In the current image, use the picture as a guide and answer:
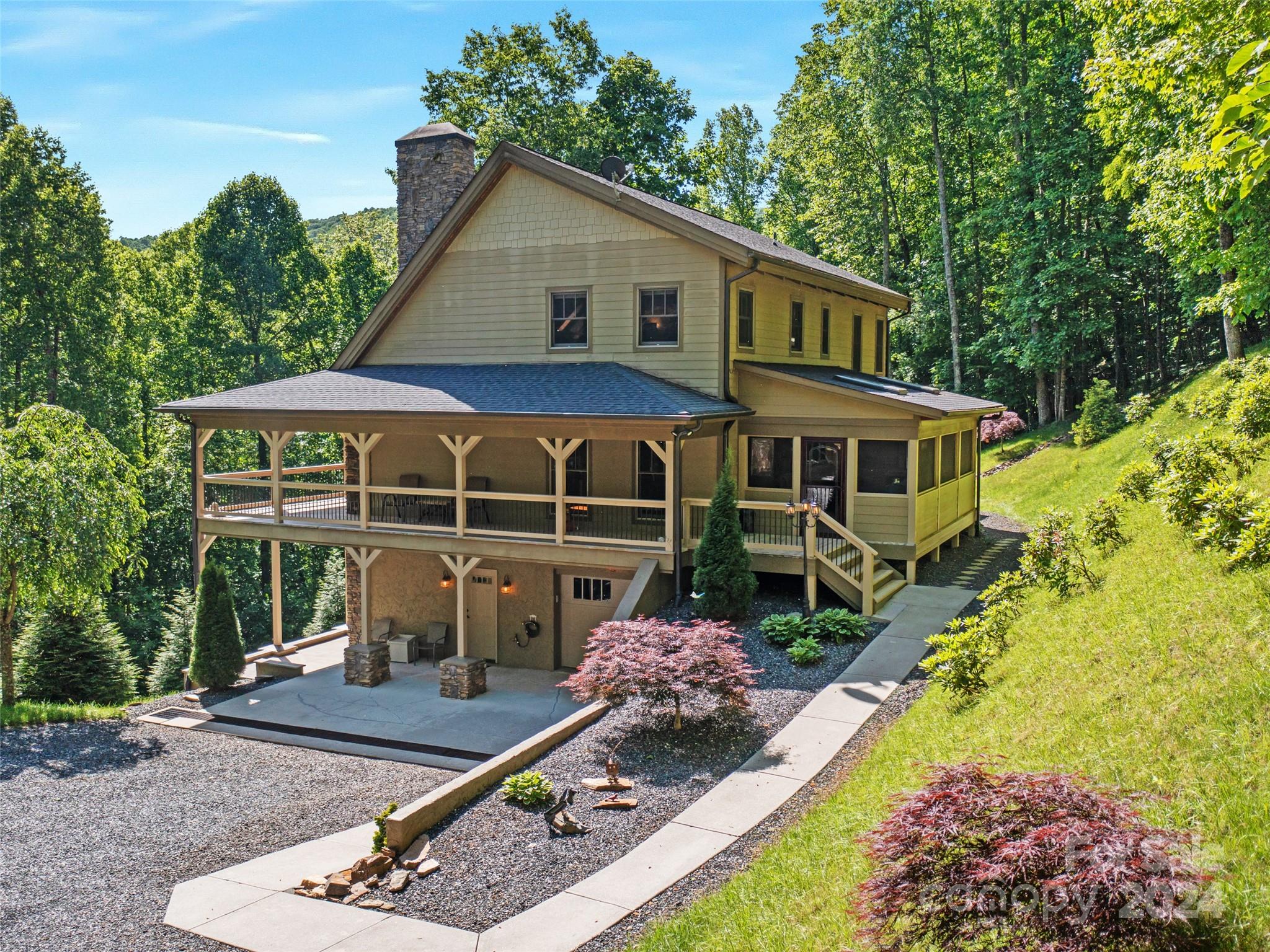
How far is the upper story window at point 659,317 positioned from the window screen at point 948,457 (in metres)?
6.22

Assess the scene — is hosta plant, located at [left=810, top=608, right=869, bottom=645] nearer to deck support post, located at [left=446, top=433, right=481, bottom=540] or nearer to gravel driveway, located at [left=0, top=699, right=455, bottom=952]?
gravel driveway, located at [left=0, top=699, right=455, bottom=952]

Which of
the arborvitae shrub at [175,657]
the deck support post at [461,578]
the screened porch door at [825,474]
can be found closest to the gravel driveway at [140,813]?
the deck support post at [461,578]

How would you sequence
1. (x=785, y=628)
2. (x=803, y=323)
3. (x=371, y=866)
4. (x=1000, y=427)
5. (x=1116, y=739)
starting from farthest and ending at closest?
(x=1000, y=427), (x=803, y=323), (x=785, y=628), (x=371, y=866), (x=1116, y=739)

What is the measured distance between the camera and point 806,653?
42.1 ft

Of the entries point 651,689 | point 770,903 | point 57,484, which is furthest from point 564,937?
point 57,484

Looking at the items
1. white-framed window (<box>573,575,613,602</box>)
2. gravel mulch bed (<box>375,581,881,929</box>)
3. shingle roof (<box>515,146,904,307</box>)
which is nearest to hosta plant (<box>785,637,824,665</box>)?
gravel mulch bed (<box>375,581,881,929</box>)

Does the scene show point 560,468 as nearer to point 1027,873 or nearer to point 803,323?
point 803,323

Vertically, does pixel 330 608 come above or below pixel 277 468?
below

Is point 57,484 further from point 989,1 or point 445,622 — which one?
point 989,1

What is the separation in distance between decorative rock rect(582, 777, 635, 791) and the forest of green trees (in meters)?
19.9

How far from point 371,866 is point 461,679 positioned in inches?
305

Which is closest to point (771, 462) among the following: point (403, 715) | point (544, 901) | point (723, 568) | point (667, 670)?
point (723, 568)

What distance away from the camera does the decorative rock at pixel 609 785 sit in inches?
368

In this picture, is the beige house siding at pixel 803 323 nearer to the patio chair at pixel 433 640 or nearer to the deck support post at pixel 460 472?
the deck support post at pixel 460 472
